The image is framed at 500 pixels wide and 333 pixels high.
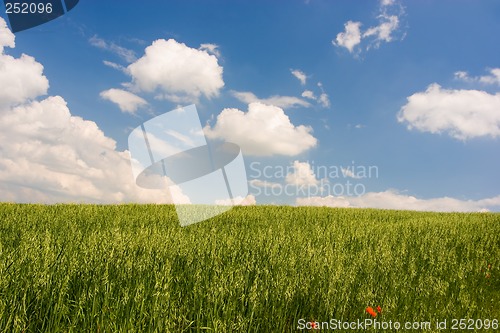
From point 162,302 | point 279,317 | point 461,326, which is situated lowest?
point 461,326

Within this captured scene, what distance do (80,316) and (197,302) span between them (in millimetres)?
1079

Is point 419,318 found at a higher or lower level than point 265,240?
lower

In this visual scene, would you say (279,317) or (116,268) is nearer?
(279,317)

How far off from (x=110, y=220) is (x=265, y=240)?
20.3 feet

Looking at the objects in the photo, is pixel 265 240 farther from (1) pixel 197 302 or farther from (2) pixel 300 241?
(1) pixel 197 302

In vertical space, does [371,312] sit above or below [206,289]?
below

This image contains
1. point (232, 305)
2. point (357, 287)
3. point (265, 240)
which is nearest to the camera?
point (232, 305)

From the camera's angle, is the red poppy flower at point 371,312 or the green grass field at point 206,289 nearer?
the green grass field at point 206,289

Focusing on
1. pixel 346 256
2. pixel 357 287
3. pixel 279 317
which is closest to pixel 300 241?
pixel 346 256

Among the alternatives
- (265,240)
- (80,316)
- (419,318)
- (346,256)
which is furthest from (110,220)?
(419,318)

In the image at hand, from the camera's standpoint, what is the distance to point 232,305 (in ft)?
12.5

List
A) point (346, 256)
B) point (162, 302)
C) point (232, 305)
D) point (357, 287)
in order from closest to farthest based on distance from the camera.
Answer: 1. point (162, 302)
2. point (232, 305)
3. point (357, 287)
4. point (346, 256)

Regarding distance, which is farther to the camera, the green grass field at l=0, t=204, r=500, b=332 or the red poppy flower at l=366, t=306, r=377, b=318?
the red poppy flower at l=366, t=306, r=377, b=318

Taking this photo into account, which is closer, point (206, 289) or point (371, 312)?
point (371, 312)
